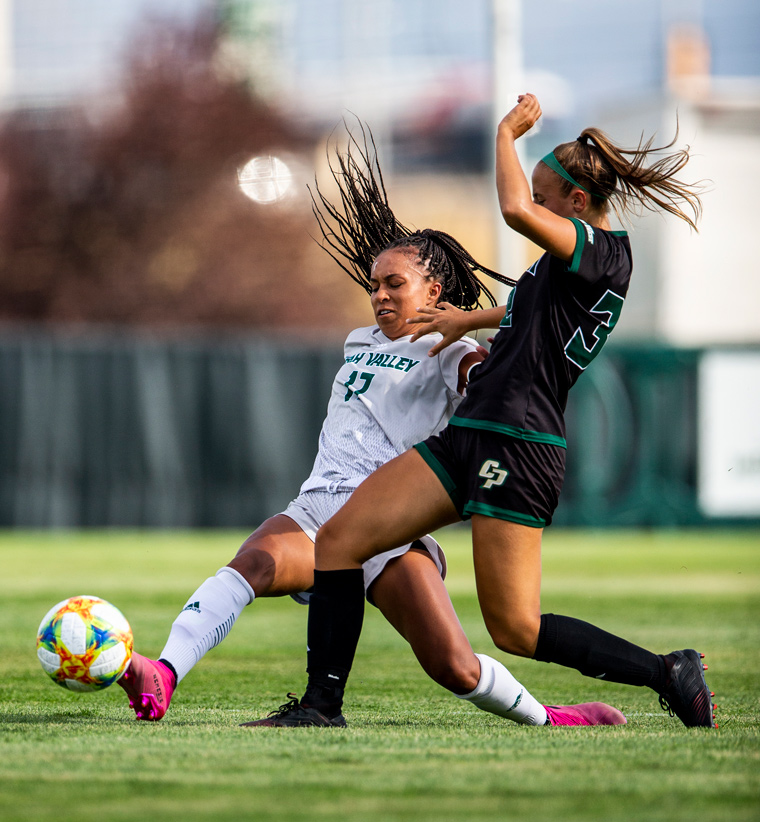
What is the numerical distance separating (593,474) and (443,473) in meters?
13.1

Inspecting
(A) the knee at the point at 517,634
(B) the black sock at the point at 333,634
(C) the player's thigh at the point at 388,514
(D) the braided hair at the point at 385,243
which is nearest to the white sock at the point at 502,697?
(A) the knee at the point at 517,634

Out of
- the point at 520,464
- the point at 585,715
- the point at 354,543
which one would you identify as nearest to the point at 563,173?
the point at 520,464

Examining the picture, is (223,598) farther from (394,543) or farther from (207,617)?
(394,543)

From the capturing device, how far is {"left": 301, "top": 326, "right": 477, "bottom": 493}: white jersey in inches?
190

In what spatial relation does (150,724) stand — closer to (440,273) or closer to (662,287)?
(440,273)

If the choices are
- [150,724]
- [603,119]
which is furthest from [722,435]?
[603,119]

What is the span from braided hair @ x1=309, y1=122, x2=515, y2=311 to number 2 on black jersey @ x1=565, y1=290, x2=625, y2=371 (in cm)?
67

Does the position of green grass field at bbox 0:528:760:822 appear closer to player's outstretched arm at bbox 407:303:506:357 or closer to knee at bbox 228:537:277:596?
knee at bbox 228:537:277:596

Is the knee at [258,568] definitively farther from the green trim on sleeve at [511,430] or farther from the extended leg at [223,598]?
the green trim on sleeve at [511,430]

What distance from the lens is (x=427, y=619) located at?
14.5ft

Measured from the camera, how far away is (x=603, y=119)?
37781mm

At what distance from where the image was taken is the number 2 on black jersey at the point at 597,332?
434 centimetres

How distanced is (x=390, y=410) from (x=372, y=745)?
4.56ft

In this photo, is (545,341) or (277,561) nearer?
(545,341)
